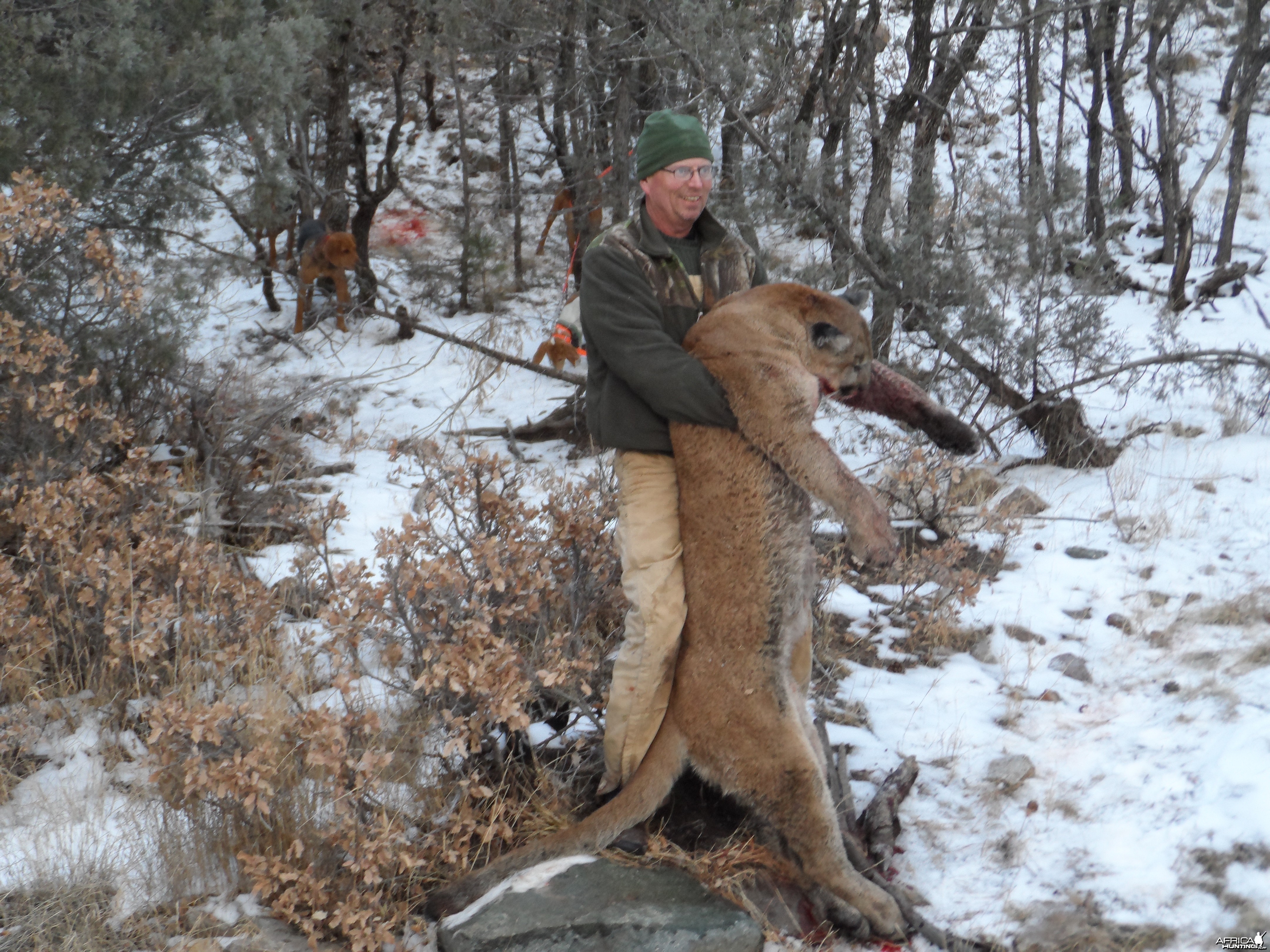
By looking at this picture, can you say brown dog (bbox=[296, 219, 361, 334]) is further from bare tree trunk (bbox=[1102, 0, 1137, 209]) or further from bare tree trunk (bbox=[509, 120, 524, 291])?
bare tree trunk (bbox=[1102, 0, 1137, 209])

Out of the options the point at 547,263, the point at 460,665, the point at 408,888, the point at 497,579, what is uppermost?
the point at 547,263

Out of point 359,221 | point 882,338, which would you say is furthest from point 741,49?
point 359,221

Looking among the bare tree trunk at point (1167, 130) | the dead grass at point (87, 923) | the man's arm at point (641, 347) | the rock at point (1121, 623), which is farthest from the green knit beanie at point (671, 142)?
the bare tree trunk at point (1167, 130)

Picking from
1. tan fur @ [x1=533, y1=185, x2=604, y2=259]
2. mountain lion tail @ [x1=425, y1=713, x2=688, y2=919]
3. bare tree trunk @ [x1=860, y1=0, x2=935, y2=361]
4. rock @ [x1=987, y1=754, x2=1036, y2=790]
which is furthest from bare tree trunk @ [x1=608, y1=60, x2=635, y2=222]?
mountain lion tail @ [x1=425, y1=713, x2=688, y2=919]

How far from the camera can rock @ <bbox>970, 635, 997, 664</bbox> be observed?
5086 millimetres

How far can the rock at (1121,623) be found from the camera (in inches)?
203

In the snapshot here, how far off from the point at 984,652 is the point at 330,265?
25.4 ft

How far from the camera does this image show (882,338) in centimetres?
810

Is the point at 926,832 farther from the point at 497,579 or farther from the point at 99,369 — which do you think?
the point at 99,369

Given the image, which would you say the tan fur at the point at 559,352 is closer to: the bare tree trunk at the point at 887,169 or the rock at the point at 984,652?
the bare tree trunk at the point at 887,169

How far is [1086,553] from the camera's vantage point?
5.99 meters

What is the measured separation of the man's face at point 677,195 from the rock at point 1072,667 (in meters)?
2.90

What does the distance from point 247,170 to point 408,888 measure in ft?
23.5

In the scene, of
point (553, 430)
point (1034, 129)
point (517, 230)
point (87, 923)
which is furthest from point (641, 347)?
point (1034, 129)
